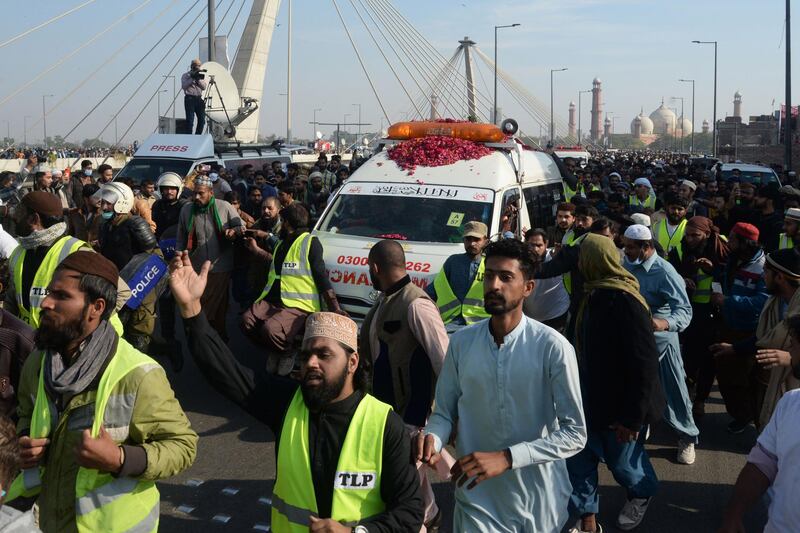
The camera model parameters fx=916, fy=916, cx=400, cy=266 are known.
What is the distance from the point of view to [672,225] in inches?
368

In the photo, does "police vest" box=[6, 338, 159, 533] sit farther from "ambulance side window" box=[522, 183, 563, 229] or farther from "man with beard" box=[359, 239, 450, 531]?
"ambulance side window" box=[522, 183, 563, 229]

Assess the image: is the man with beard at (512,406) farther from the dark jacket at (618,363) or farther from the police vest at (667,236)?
the police vest at (667,236)

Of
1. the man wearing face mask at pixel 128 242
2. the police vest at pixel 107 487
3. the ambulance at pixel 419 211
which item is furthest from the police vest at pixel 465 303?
the police vest at pixel 107 487

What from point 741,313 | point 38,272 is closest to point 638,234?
point 741,313

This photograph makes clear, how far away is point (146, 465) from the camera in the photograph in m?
2.92

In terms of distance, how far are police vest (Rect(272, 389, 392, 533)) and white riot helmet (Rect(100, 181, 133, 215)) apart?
205 inches

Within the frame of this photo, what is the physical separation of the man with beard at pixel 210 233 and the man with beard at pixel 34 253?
2.93 meters

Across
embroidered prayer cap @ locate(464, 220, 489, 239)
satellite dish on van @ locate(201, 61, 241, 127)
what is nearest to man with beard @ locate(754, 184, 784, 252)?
embroidered prayer cap @ locate(464, 220, 489, 239)

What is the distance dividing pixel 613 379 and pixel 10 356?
2.97 metres

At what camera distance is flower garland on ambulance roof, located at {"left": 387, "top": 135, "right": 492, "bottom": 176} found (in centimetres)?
939

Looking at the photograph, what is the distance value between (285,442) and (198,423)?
4.36 m

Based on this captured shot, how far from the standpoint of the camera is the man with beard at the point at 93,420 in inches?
115

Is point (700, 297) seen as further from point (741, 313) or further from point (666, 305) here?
point (666, 305)

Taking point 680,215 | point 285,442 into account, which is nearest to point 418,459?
point 285,442
